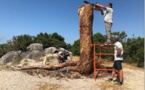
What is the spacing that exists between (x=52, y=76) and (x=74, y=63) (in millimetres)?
1254

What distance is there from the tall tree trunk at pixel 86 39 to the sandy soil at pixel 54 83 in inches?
20.0

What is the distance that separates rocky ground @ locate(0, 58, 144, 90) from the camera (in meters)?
7.94

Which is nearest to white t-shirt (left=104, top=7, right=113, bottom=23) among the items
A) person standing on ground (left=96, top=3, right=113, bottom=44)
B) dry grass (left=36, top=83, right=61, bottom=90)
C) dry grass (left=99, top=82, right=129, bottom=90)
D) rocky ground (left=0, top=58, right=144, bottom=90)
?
person standing on ground (left=96, top=3, right=113, bottom=44)

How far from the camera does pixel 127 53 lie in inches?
688

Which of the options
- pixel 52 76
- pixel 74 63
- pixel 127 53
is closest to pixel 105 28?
pixel 74 63

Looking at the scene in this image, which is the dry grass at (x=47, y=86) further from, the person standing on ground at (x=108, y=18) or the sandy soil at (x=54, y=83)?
the person standing on ground at (x=108, y=18)

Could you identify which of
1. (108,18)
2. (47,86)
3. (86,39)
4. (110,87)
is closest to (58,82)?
(47,86)

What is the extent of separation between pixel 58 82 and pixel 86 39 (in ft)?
7.18

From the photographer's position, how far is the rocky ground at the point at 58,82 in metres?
7.94

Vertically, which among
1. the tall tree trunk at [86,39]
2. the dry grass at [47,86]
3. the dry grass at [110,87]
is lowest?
the dry grass at [110,87]

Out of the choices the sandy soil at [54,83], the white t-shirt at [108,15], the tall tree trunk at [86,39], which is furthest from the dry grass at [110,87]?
the white t-shirt at [108,15]

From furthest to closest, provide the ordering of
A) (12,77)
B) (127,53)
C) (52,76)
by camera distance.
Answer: (127,53), (52,76), (12,77)

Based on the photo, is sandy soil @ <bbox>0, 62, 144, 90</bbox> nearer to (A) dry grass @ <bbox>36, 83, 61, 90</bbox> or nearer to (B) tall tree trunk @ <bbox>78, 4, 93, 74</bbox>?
(A) dry grass @ <bbox>36, 83, 61, 90</bbox>

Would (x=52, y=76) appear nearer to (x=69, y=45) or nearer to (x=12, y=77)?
(x=12, y=77)
